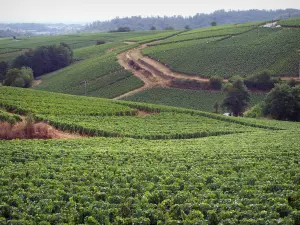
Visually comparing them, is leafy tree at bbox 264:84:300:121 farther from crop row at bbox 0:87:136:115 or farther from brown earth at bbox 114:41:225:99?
crop row at bbox 0:87:136:115

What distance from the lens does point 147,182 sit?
16875 millimetres

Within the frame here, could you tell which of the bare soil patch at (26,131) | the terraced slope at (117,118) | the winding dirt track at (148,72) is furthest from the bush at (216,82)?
the bare soil patch at (26,131)

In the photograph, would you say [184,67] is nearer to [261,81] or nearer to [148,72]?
[148,72]

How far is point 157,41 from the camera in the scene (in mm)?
111500

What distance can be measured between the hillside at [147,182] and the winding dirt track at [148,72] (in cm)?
4622

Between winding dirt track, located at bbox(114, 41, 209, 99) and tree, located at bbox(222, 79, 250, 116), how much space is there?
649 inches

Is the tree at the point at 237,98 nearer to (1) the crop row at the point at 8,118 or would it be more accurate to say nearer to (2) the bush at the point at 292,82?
(2) the bush at the point at 292,82

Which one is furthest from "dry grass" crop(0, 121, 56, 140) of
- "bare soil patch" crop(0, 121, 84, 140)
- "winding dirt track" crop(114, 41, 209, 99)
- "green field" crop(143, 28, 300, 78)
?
"green field" crop(143, 28, 300, 78)

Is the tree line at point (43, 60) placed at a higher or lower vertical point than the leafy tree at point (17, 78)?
higher

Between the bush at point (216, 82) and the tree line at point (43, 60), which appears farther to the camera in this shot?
the tree line at point (43, 60)

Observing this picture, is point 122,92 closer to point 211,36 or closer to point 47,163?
point 211,36

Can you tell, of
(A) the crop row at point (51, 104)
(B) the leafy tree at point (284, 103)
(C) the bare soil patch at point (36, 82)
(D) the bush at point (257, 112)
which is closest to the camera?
(A) the crop row at point (51, 104)

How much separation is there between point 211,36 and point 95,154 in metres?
86.6

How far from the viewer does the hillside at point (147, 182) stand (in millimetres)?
13547
